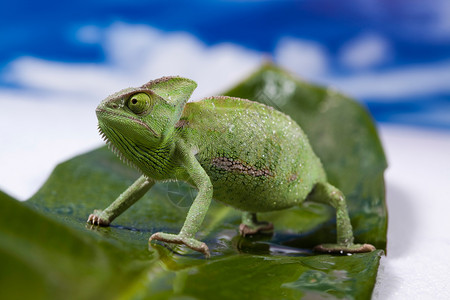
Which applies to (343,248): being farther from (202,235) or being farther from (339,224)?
(202,235)

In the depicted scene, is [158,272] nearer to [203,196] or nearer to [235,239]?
[203,196]

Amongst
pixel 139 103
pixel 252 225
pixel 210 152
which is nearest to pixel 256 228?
pixel 252 225

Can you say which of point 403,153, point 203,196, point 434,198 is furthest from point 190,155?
point 403,153

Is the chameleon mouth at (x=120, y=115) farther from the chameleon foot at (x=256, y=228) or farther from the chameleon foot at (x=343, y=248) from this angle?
the chameleon foot at (x=343, y=248)

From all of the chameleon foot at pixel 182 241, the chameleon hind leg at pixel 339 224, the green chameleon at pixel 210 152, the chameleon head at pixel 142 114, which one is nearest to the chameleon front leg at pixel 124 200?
the green chameleon at pixel 210 152

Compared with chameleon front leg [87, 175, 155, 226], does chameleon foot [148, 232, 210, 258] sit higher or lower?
lower

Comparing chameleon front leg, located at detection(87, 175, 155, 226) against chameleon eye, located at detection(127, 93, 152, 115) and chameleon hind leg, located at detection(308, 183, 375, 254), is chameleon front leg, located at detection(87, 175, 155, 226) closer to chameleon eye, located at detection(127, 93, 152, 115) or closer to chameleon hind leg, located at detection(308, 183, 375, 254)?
chameleon eye, located at detection(127, 93, 152, 115)

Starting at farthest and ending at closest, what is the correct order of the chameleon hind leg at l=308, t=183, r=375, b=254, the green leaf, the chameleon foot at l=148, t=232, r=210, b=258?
the chameleon hind leg at l=308, t=183, r=375, b=254 → the chameleon foot at l=148, t=232, r=210, b=258 → the green leaf

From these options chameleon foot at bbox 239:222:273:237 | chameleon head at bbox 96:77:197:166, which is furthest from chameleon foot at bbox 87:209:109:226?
chameleon foot at bbox 239:222:273:237

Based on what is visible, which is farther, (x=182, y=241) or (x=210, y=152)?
(x=210, y=152)

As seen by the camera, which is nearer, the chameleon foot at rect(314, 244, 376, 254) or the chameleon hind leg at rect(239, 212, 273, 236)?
the chameleon foot at rect(314, 244, 376, 254)
